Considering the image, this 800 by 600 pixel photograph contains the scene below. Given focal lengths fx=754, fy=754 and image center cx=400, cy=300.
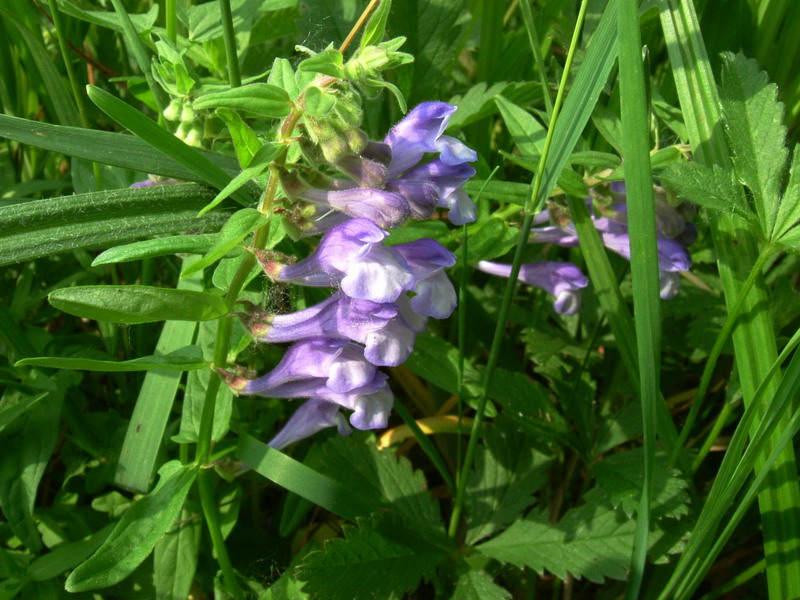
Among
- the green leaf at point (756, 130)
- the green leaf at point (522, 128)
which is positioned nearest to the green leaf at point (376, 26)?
the green leaf at point (522, 128)

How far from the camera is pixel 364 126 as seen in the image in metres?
1.86

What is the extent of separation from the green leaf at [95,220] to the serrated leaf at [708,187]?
819 millimetres

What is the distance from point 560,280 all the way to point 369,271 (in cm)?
82

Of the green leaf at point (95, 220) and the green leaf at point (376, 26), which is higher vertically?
the green leaf at point (376, 26)

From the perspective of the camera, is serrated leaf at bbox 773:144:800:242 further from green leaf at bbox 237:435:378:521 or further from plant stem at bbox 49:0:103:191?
plant stem at bbox 49:0:103:191

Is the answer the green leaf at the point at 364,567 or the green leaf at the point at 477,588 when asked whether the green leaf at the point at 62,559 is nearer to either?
the green leaf at the point at 364,567

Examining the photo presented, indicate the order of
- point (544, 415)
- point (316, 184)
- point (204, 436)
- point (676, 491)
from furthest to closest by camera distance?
point (544, 415) → point (676, 491) → point (204, 436) → point (316, 184)

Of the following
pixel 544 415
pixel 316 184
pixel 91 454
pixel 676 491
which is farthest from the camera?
pixel 544 415

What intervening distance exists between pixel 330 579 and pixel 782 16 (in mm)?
1603

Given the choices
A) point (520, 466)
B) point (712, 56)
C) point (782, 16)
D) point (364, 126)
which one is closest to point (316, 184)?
point (364, 126)

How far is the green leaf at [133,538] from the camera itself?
1.22 metres

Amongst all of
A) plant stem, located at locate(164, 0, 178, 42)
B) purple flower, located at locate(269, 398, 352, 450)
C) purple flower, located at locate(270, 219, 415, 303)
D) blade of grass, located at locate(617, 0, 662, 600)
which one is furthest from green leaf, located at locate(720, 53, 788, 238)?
plant stem, located at locate(164, 0, 178, 42)

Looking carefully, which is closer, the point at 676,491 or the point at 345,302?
the point at 345,302

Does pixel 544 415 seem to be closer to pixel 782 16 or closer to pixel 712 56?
pixel 712 56
